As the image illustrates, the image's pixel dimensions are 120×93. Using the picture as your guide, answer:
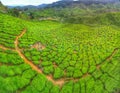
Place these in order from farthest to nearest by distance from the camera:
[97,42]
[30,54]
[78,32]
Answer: [78,32] < [97,42] < [30,54]

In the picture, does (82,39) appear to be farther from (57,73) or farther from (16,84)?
(16,84)

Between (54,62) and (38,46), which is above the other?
(38,46)


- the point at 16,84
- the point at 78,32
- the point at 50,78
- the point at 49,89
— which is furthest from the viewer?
the point at 78,32

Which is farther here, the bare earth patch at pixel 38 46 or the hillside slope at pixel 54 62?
the bare earth patch at pixel 38 46

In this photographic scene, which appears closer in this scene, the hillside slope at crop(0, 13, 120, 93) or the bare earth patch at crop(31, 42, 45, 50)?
the hillside slope at crop(0, 13, 120, 93)

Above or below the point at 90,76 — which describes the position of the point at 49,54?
above

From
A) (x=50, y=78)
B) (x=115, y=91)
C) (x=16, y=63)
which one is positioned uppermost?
(x=16, y=63)

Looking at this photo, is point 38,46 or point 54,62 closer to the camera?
point 54,62

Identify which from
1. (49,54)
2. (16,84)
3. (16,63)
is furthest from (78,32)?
(16,84)

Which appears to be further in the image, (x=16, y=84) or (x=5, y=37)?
(x=5, y=37)
